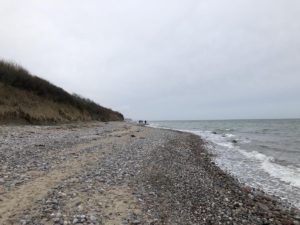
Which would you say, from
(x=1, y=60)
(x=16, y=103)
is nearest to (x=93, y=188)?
(x=16, y=103)

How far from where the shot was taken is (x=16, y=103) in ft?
82.6

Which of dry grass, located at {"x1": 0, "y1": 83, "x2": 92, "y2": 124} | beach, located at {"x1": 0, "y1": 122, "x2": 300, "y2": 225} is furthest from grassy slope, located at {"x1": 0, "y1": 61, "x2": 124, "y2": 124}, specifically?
beach, located at {"x1": 0, "y1": 122, "x2": 300, "y2": 225}

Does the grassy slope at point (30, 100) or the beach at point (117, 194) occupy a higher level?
the grassy slope at point (30, 100)

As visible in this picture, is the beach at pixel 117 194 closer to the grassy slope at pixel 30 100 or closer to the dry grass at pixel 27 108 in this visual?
the dry grass at pixel 27 108

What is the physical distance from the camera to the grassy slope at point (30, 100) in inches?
962

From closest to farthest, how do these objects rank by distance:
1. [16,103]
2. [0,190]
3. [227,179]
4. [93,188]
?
1. [0,190]
2. [93,188]
3. [227,179]
4. [16,103]

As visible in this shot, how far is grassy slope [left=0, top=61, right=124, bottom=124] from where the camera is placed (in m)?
24.4

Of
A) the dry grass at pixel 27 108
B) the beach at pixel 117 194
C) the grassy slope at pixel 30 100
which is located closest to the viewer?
the beach at pixel 117 194

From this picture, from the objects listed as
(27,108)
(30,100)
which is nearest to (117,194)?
(27,108)

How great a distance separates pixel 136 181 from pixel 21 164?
4.25 m

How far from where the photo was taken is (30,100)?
27781mm

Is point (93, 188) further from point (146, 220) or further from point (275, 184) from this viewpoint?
point (275, 184)

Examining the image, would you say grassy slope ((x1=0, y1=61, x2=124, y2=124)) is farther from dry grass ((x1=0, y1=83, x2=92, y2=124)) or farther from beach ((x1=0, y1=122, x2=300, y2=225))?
beach ((x1=0, y1=122, x2=300, y2=225))

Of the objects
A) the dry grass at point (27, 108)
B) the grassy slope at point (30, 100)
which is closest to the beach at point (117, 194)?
the dry grass at point (27, 108)
